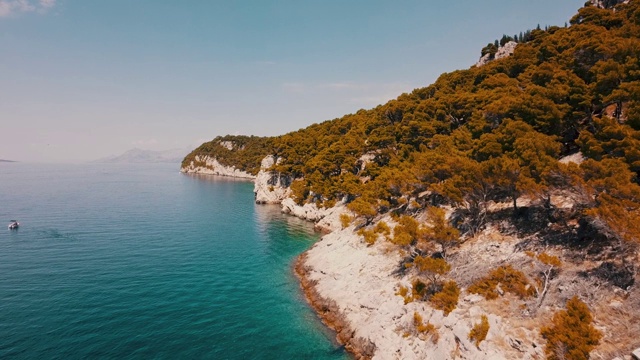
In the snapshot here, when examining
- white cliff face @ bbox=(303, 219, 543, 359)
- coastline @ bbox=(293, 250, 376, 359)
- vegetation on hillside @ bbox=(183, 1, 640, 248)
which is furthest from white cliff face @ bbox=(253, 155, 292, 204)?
coastline @ bbox=(293, 250, 376, 359)

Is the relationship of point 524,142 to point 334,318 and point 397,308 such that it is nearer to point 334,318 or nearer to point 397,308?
point 397,308

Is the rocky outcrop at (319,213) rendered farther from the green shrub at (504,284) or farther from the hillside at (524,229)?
the green shrub at (504,284)

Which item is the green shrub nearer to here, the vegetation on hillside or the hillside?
the hillside

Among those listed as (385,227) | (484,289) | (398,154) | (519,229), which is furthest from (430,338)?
(398,154)

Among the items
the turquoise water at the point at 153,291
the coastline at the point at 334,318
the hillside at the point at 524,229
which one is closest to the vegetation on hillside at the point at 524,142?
the hillside at the point at 524,229

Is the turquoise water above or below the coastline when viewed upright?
above

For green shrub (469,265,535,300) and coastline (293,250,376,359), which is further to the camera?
coastline (293,250,376,359)

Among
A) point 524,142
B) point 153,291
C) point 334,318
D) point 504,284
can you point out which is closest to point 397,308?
point 334,318
